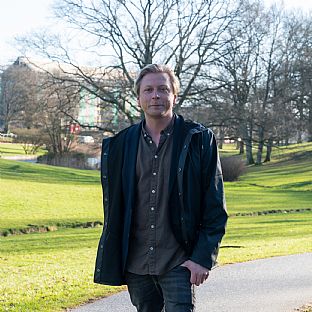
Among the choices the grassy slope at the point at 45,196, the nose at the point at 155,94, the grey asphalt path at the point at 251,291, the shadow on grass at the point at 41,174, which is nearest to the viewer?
the nose at the point at 155,94

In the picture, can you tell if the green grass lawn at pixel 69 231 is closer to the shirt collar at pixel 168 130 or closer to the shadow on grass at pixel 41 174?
the shadow on grass at pixel 41 174

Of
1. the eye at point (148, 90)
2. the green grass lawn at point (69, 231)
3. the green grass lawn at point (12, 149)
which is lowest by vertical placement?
the green grass lawn at point (69, 231)

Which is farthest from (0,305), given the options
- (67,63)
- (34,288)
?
(67,63)

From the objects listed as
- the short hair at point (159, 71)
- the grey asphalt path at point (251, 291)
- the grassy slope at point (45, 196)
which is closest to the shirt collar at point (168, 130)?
the short hair at point (159, 71)

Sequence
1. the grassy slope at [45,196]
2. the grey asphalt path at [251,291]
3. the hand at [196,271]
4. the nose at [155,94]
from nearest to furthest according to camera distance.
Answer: the hand at [196,271] → the nose at [155,94] → the grey asphalt path at [251,291] → the grassy slope at [45,196]

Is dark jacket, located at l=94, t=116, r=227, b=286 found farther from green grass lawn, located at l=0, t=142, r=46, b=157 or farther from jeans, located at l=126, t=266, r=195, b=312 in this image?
green grass lawn, located at l=0, t=142, r=46, b=157

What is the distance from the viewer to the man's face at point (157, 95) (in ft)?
12.3

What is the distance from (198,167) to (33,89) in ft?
115

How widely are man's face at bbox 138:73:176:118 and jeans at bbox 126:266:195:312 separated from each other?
899 mm

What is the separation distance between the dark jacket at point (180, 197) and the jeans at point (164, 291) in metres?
0.10

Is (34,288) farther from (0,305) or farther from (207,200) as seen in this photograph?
(207,200)

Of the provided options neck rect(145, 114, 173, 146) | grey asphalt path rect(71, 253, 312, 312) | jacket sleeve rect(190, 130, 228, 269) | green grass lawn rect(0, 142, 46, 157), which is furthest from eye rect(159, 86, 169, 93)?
green grass lawn rect(0, 142, 46, 157)

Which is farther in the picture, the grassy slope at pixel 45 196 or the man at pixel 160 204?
the grassy slope at pixel 45 196

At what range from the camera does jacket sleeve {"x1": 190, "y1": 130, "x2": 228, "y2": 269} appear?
3.61 meters
